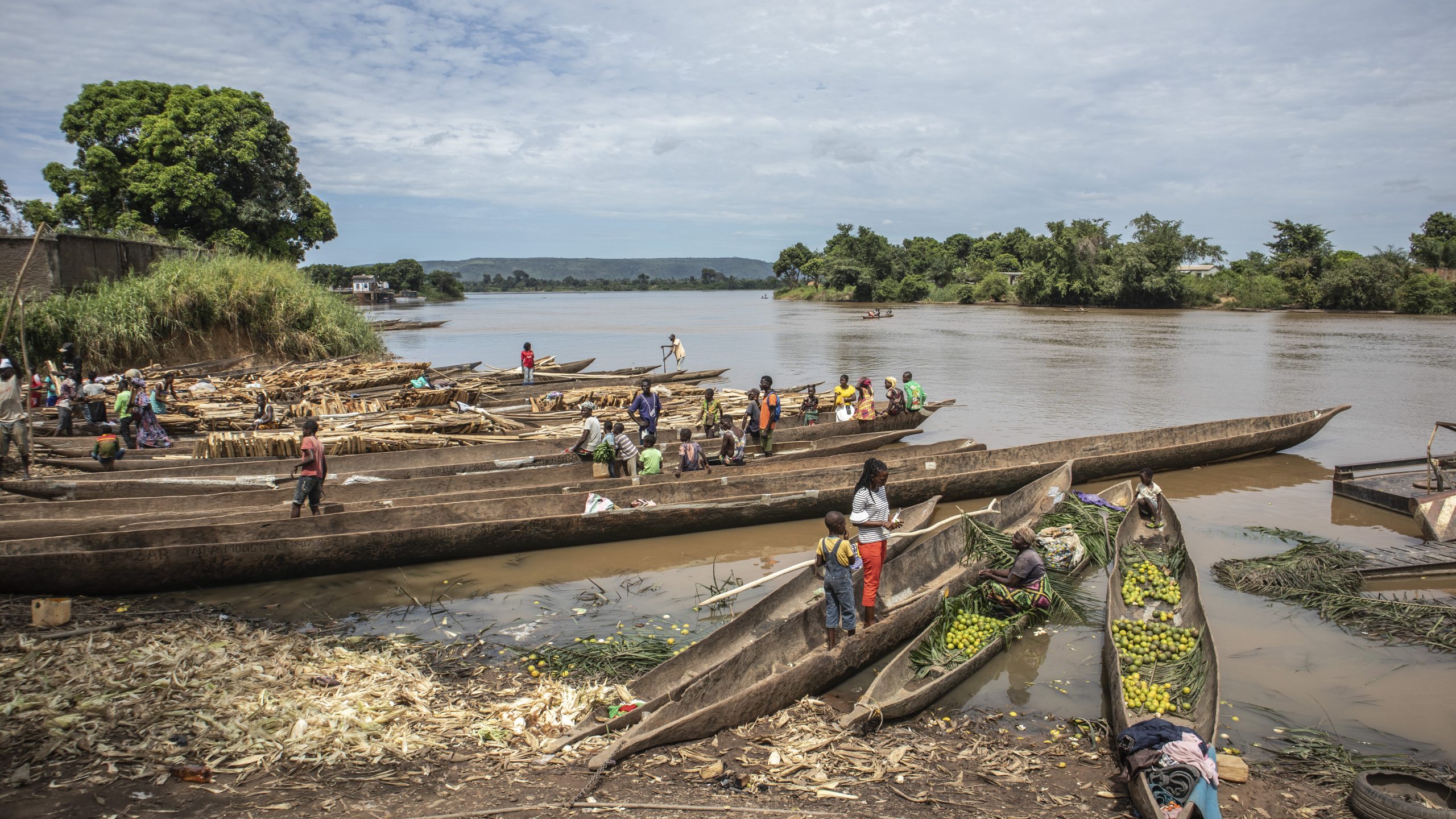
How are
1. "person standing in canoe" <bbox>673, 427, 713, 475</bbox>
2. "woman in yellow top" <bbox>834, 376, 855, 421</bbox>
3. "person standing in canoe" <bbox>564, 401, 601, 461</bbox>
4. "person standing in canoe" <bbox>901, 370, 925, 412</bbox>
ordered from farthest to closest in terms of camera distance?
"person standing in canoe" <bbox>901, 370, 925, 412</bbox> < "woman in yellow top" <bbox>834, 376, 855, 421</bbox> < "person standing in canoe" <bbox>673, 427, 713, 475</bbox> < "person standing in canoe" <bbox>564, 401, 601, 461</bbox>

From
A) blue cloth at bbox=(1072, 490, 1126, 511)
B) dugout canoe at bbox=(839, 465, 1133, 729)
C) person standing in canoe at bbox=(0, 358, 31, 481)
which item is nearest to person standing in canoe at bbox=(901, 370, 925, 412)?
blue cloth at bbox=(1072, 490, 1126, 511)

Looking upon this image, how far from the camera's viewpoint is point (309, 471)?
861cm

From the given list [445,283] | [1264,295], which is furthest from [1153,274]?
[445,283]

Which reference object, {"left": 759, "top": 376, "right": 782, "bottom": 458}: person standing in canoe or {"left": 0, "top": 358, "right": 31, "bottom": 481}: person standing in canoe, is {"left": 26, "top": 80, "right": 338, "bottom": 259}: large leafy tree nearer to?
{"left": 0, "top": 358, "right": 31, "bottom": 481}: person standing in canoe

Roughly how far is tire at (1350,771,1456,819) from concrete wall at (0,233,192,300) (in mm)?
22381

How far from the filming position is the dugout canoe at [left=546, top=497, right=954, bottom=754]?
16.7ft

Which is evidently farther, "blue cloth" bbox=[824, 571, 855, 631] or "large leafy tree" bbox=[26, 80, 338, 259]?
"large leafy tree" bbox=[26, 80, 338, 259]

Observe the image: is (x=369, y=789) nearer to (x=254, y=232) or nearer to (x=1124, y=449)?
(x=1124, y=449)

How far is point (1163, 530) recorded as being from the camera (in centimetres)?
884

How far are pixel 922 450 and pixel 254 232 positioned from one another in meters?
27.8

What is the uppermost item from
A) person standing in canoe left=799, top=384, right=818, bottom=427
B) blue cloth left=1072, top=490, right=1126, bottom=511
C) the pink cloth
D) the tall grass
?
the tall grass

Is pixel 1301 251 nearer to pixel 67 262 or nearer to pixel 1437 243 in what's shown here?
pixel 1437 243

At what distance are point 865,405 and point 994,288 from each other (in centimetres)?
6073

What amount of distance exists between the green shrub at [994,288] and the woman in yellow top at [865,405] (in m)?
59.6
